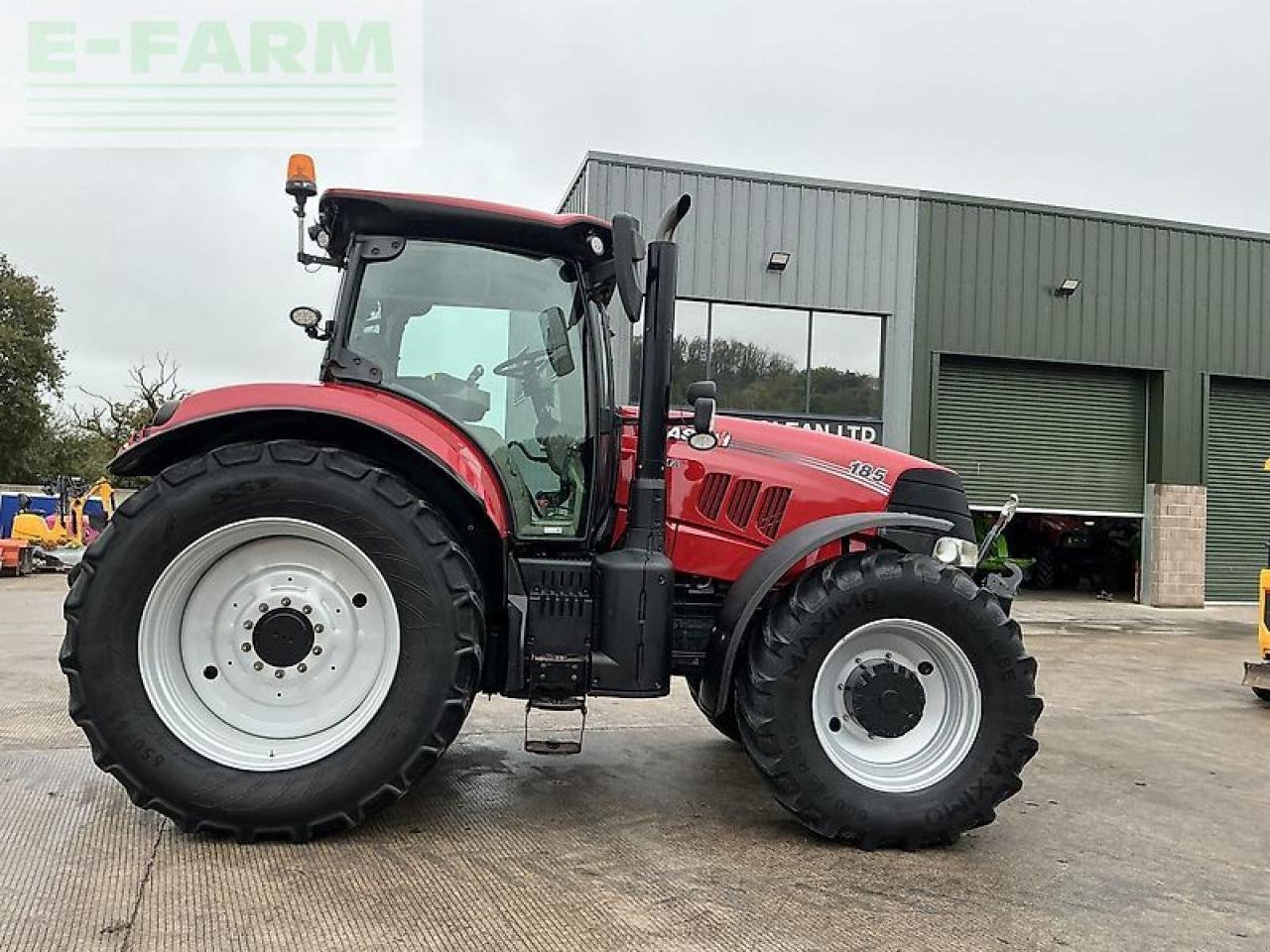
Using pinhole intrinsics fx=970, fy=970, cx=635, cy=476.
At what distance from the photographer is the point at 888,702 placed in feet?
11.7

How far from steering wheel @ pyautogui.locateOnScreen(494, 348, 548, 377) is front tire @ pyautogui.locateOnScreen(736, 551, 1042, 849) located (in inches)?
51.1

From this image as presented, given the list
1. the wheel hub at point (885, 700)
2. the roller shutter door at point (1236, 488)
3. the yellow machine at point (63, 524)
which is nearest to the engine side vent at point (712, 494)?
the wheel hub at point (885, 700)

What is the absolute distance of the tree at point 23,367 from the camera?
3005 cm

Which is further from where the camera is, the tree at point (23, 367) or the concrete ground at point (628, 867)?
the tree at point (23, 367)

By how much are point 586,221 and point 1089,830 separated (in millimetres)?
3100

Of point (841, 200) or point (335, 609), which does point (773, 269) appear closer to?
point (841, 200)

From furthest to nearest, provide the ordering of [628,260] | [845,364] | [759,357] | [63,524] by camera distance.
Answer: [63,524] < [845,364] < [759,357] < [628,260]

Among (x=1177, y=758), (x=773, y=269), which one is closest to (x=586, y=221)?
(x=1177, y=758)

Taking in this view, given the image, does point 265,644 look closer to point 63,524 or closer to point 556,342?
point 556,342

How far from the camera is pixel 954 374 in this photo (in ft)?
48.1

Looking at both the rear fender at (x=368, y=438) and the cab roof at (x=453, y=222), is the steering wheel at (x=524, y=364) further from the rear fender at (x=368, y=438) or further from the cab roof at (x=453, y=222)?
the cab roof at (x=453, y=222)

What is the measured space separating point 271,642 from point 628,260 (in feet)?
6.01

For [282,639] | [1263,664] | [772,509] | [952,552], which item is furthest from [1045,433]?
[282,639]

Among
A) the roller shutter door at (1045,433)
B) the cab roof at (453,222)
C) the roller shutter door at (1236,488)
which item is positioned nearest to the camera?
the cab roof at (453,222)
